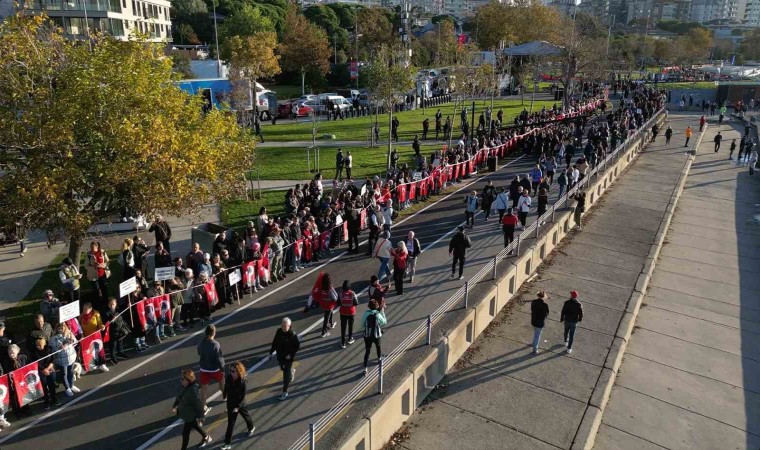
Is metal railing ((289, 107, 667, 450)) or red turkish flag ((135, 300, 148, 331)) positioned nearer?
metal railing ((289, 107, 667, 450))

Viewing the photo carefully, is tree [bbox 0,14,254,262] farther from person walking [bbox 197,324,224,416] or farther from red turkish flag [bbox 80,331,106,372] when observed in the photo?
person walking [bbox 197,324,224,416]

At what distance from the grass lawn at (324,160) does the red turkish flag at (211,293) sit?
12.1 metres

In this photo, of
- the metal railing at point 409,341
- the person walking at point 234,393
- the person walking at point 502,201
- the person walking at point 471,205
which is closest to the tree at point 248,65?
the person walking at point 471,205

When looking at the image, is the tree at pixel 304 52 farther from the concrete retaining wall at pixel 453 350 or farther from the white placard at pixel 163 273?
the white placard at pixel 163 273

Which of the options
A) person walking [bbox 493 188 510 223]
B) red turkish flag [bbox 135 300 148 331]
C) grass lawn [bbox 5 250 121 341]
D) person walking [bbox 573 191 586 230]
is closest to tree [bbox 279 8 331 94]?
person walking [bbox 573 191 586 230]

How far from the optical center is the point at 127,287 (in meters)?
11.5

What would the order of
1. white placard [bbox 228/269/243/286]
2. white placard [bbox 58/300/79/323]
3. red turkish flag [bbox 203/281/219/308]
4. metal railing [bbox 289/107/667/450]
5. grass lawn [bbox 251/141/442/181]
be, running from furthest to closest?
grass lawn [bbox 251/141/442/181]
white placard [bbox 228/269/243/286]
red turkish flag [bbox 203/281/219/308]
white placard [bbox 58/300/79/323]
metal railing [bbox 289/107/667/450]

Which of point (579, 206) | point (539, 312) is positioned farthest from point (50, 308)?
point (579, 206)

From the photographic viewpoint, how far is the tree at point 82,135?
1129 centimetres

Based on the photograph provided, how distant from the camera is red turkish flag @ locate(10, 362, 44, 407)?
30.4 feet

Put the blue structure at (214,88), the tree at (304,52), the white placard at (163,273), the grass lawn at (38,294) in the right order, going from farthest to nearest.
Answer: the tree at (304,52) → the blue structure at (214,88) → the grass lawn at (38,294) → the white placard at (163,273)

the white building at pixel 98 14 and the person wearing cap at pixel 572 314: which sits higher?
the white building at pixel 98 14

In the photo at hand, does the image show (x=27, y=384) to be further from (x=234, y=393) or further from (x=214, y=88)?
(x=214, y=88)

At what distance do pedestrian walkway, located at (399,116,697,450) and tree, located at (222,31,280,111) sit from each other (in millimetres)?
23726
